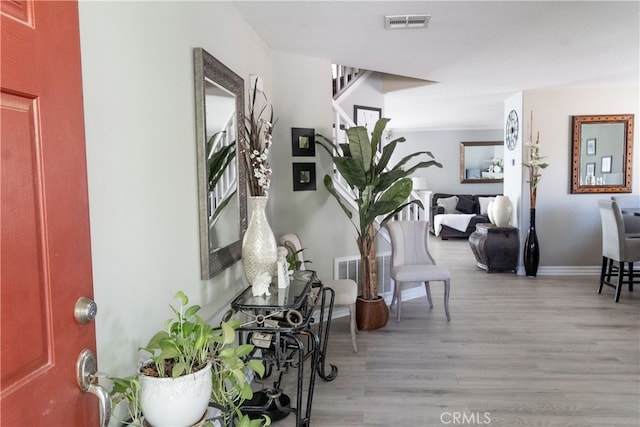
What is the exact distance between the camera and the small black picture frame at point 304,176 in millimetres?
3963

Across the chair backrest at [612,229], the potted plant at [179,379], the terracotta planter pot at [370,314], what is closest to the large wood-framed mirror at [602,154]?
the chair backrest at [612,229]

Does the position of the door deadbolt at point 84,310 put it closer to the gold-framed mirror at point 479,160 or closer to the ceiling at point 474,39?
the ceiling at point 474,39

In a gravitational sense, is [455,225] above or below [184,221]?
below

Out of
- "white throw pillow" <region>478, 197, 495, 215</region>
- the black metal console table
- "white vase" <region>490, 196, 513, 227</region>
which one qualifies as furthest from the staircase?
"white throw pillow" <region>478, 197, 495, 215</region>

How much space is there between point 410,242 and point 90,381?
12.4 ft

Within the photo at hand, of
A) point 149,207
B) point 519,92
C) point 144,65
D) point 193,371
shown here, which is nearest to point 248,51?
point 144,65

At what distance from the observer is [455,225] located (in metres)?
8.86

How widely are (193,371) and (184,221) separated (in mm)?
918

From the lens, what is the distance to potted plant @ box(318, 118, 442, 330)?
→ 356 centimetres

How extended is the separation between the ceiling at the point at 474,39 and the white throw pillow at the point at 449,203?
4.19 meters

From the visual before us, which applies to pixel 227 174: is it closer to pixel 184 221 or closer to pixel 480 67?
pixel 184 221

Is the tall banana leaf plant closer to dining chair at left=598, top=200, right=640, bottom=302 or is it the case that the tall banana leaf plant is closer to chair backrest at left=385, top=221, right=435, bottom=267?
chair backrest at left=385, top=221, right=435, bottom=267

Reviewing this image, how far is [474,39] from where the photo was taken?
11.3 ft

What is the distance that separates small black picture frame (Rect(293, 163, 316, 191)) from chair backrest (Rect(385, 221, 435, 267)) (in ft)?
3.02
